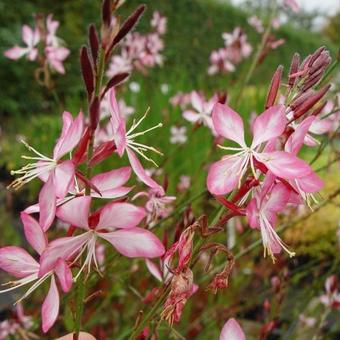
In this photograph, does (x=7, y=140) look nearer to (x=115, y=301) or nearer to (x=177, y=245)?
(x=115, y=301)

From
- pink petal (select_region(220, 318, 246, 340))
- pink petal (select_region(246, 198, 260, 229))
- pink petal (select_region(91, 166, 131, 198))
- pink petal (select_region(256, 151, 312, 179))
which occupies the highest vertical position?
pink petal (select_region(256, 151, 312, 179))

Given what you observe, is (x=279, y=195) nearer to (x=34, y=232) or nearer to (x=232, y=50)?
(x=34, y=232)

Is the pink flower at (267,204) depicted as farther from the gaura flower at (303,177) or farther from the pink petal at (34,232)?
the pink petal at (34,232)

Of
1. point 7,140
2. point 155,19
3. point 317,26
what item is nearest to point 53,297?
point 155,19

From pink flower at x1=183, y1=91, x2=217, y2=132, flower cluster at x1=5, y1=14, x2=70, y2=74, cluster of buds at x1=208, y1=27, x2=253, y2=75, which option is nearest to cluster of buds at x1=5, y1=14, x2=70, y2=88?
flower cluster at x1=5, y1=14, x2=70, y2=74

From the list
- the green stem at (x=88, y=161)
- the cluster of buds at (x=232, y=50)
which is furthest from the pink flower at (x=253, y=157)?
the cluster of buds at (x=232, y=50)

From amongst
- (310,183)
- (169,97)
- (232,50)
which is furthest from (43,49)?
(169,97)

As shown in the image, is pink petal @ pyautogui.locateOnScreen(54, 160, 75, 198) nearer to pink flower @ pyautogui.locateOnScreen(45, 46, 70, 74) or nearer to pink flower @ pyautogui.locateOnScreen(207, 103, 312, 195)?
pink flower @ pyautogui.locateOnScreen(207, 103, 312, 195)

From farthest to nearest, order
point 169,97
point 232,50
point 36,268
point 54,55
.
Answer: point 169,97
point 232,50
point 54,55
point 36,268
